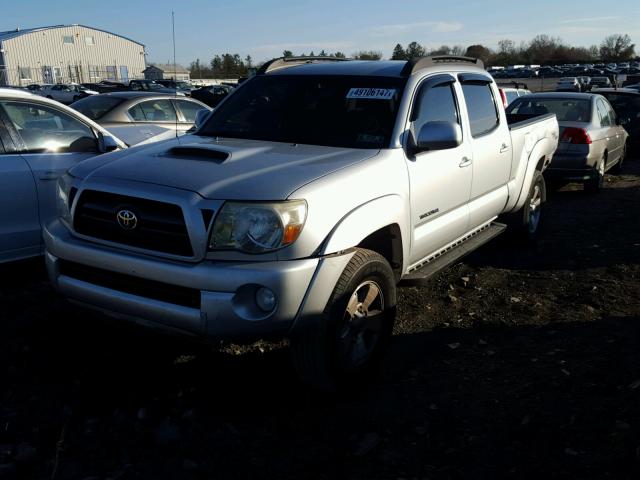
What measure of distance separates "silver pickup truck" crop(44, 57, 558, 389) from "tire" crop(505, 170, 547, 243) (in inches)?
71.1

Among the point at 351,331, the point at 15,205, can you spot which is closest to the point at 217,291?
the point at 351,331

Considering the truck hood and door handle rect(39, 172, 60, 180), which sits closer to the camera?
the truck hood

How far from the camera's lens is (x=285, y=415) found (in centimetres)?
344

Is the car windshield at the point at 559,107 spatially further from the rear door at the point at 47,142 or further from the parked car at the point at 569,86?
the parked car at the point at 569,86

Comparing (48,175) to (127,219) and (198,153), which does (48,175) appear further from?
(127,219)

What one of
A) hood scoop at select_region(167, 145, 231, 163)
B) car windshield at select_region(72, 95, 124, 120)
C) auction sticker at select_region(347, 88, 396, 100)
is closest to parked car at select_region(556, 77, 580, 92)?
car windshield at select_region(72, 95, 124, 120)

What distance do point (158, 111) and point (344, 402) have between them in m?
7.65

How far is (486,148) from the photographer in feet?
17.1

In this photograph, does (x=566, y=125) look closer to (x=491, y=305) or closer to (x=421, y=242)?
(x=491, y=305)

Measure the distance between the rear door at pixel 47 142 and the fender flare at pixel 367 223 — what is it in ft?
9.84

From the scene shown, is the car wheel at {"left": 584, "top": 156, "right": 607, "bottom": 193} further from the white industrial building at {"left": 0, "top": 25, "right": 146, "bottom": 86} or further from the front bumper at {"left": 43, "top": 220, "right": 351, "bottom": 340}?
the white industrial building at {"left": 0, "top": 25, "right": 146, "bottom": 86}

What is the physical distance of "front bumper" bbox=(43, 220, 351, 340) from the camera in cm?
300

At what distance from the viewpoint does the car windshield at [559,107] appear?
10.4 meters

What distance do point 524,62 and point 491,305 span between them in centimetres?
10910
